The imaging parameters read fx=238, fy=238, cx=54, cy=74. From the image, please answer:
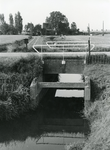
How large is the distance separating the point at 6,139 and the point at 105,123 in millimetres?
4890

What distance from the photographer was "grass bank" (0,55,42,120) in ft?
43.7

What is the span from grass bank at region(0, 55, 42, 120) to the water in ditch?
1.97 ft

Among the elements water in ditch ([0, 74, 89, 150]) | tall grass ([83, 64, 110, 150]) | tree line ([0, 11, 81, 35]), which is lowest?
water in ditch ([0, 74, 89, 150])

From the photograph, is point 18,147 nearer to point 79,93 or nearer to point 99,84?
point 99,84

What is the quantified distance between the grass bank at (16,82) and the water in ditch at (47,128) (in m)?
0.60

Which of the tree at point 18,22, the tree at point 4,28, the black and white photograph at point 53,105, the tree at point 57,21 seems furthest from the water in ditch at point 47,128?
the tree at point 18,22

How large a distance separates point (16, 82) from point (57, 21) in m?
30.1

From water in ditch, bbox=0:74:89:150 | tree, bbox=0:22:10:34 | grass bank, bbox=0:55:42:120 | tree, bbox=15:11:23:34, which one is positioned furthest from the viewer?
tree, bbox=15:11:23:34

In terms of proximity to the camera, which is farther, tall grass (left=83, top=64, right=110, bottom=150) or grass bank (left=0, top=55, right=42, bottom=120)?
grass bank (left=0, top=55, right=42, bottom=120)

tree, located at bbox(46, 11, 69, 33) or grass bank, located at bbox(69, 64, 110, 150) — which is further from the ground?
tree, located at bbox(46, 11, 69, 33)

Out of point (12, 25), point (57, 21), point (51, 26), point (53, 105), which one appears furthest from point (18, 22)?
point (53, 105)

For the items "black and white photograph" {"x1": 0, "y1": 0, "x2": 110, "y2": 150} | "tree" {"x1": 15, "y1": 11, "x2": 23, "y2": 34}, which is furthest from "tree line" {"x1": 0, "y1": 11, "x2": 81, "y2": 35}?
"black and white photograph" {"x1": 0, "y1": 0, "x2": 110, "y2": 150}

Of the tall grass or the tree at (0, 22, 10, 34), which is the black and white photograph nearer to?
the tall grass

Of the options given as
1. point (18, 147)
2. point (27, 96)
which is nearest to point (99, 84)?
point (27, 96)
